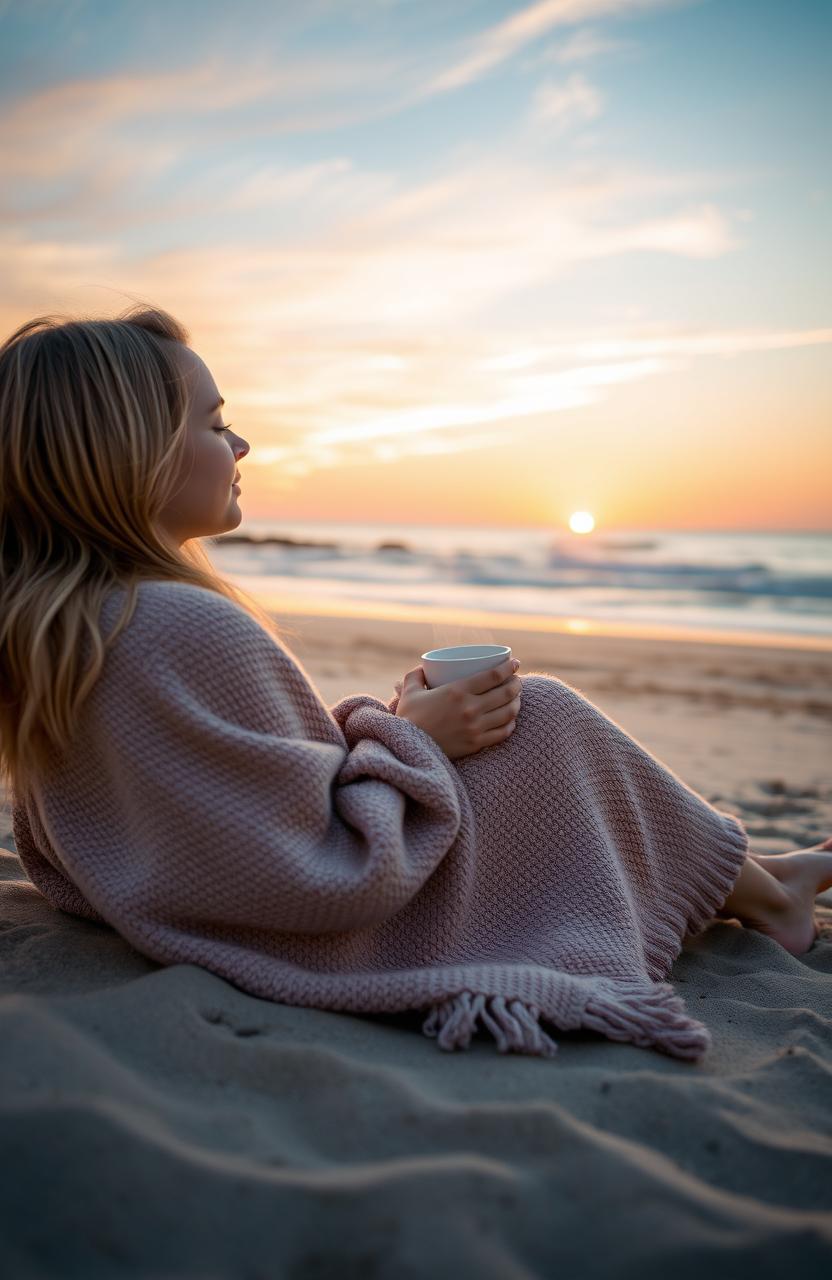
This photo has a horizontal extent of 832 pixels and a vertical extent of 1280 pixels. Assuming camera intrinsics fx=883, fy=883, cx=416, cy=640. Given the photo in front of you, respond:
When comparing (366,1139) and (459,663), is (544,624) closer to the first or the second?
(459,663)

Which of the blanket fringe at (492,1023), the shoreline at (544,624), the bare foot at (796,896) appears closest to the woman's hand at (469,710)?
the blanket fringe at (492,1023)

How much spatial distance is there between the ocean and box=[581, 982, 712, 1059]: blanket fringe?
7.73 meters

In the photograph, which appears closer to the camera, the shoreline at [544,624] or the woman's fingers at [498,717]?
the woman's fingers at [498,717]

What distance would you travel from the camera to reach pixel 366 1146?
1.35 metres

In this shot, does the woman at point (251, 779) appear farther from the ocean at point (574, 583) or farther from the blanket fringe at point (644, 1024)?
the ocean at point (574, 583)

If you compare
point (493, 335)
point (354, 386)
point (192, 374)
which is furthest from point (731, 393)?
point (192, 374)

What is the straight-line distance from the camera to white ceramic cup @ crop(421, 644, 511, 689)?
2.06m

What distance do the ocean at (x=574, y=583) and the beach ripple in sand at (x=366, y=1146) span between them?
25.5ft

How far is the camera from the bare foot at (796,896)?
8.73 feet

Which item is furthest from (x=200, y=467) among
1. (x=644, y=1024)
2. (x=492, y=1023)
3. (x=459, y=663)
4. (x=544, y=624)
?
(x=544, y=624)

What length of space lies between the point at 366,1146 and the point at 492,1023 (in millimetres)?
441

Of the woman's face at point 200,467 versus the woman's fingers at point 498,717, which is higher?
the woman's face at point 200,467

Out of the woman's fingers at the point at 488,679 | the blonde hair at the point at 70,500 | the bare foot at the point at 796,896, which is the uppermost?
the blonde hair at the point at 70,500

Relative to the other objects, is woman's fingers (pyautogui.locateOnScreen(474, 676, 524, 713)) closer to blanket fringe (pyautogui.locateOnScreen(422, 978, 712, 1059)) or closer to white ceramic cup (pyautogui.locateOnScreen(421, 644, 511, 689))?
white ceramic cup (pyautogui.locateOnScreen(421, 644, 511, 689))
